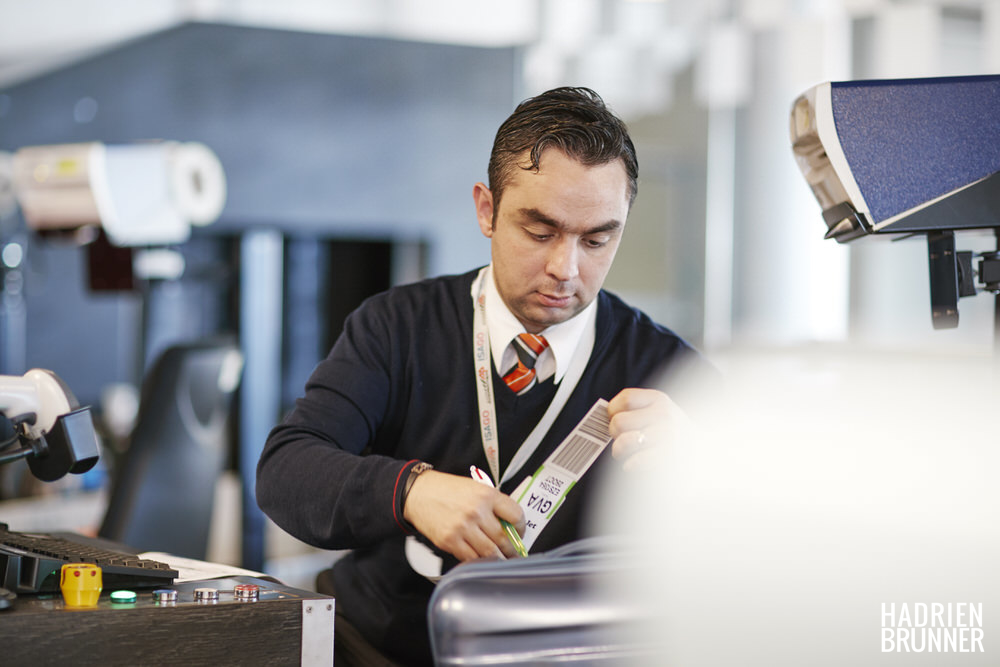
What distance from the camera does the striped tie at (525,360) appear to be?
1371mm

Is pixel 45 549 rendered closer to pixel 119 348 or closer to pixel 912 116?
pixel 912 116

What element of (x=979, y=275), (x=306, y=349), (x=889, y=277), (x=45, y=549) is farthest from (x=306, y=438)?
(x=306, y=349)

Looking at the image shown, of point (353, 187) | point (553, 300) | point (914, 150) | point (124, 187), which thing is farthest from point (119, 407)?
point (914, 150)

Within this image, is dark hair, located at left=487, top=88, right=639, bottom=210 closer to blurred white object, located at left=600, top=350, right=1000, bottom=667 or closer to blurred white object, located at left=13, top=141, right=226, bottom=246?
blurred white object, located at left=600, top=350, right=1000, bottom=667

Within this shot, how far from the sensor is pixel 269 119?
5887mm

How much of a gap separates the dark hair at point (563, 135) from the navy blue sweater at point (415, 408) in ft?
0.79

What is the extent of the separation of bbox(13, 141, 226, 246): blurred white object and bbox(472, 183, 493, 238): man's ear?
181 cm

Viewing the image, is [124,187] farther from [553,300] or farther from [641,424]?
[641,424]

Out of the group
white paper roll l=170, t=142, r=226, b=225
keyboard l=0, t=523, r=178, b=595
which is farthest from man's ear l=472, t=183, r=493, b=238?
white paper roll l=170, t=142, r=226, b=225

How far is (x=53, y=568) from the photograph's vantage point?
97cm

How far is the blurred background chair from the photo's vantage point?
6.89 feet

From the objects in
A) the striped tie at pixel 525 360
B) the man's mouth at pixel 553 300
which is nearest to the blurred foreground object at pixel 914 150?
the man's mouth at pixel 553 300

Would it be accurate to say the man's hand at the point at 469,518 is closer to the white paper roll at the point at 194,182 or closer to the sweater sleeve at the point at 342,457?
the sweater sleeve at the point at 342,457

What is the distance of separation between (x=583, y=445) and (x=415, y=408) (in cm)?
29
